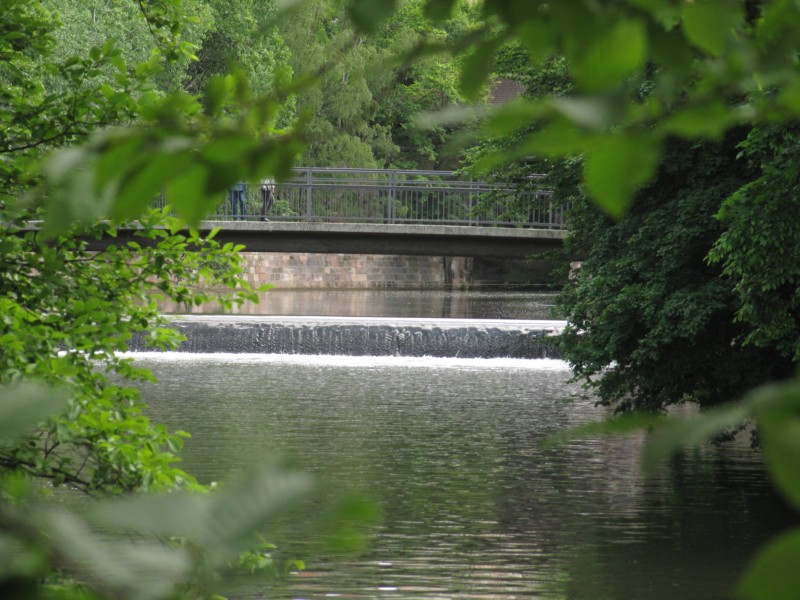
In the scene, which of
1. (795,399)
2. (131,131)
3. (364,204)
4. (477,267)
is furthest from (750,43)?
(477,267)

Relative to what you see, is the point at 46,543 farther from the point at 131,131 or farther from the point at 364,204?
the point at 364,204

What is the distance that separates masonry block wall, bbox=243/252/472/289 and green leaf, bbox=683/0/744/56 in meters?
44.1

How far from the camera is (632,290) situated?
36.9 feet

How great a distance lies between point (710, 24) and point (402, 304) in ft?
121

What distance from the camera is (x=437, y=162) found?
19.2 feet

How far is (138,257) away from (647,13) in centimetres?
418

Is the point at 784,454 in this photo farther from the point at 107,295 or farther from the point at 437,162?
the point at 437,162

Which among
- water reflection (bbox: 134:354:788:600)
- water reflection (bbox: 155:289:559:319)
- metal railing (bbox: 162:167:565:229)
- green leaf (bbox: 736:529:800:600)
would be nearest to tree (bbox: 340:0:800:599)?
green leaf (bbox: 736:529:800:600)

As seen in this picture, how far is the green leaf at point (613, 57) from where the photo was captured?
813 mm

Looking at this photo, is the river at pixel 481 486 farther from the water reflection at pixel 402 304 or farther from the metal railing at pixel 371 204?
the water reflection at pixel 402 304

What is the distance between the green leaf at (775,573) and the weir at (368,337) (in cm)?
2215

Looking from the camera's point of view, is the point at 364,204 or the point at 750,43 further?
the point at 364,204

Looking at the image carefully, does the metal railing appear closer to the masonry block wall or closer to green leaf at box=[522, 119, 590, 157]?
the masonry block wall

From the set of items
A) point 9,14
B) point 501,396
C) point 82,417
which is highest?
point 9,14
